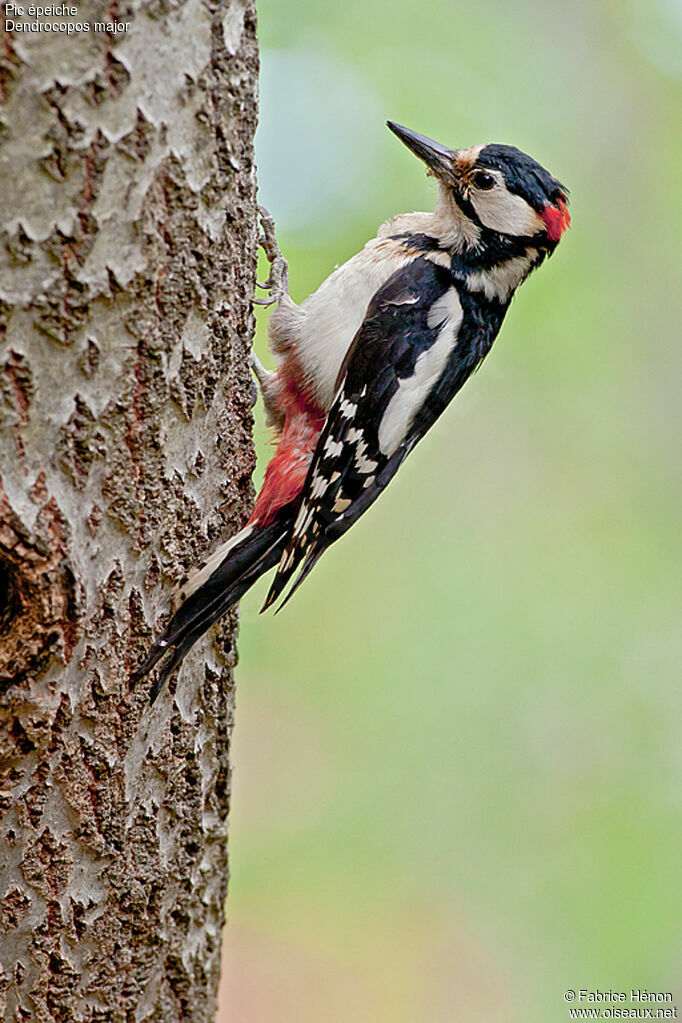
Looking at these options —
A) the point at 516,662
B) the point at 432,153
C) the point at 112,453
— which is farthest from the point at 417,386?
the point at 516,662

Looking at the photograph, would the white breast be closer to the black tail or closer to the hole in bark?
the black tail

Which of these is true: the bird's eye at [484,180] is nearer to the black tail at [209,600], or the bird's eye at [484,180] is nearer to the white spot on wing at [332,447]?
the white spot on wing at [332,447]

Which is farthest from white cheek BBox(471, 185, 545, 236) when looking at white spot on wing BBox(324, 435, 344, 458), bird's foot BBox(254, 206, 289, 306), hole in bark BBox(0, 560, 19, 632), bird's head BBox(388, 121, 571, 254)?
hole in bark BBox(0, 560, 19, 632)

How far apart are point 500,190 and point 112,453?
4.16ft

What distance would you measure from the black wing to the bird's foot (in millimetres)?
253

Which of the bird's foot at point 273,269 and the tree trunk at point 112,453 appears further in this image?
the bird's foot at point 273,269

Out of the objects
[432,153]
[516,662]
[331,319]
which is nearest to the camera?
[331,319]

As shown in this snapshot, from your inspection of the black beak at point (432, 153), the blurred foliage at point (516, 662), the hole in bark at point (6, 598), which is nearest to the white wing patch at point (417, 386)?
the black beak at point (432, 153)

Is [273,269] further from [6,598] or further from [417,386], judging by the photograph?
[6,598]

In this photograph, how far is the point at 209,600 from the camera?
1578mm

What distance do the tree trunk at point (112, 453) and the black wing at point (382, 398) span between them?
265 millimetres

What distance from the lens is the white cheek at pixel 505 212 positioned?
2195 millimetres

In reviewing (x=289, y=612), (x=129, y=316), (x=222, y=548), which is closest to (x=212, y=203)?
(x=129, y=316)

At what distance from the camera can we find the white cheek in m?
2.20
